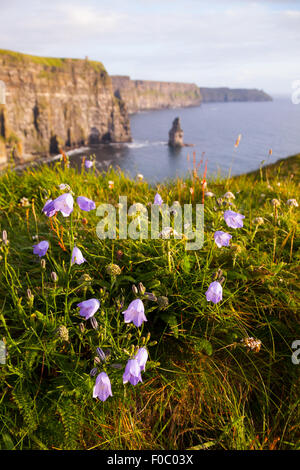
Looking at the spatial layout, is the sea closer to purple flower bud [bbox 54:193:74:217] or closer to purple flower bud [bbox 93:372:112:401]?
purple flower bud [bbox 54:193:74:217]

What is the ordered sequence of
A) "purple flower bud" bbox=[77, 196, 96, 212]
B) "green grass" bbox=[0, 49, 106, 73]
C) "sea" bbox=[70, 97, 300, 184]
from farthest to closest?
"green grass" bbox=[0, 49, 106, 73] < "sea" bbox=[70, 97, 300, 184] < "purple flower bud" bbox=[77, 196, 96, 212]

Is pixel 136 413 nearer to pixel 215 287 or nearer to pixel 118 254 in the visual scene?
pixel 215 287

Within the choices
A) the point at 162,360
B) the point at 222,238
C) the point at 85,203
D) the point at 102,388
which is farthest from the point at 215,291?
the point at 85,203

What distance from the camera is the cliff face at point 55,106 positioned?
104375 millimetres

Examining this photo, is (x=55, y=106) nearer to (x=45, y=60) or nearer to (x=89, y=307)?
(x=45, y=60)

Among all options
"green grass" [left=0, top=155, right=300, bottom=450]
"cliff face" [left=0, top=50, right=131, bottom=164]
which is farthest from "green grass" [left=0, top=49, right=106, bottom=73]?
"green grass" [left=0, top=155, right=300, bottom=450]

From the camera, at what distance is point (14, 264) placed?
3648mm

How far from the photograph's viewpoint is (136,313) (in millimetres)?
2236

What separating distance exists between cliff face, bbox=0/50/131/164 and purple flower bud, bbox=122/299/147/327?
9445 centimetres

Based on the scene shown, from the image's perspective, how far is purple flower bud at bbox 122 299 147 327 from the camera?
7.03 ft

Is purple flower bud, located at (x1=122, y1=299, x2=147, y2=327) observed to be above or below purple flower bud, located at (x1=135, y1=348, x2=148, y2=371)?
above

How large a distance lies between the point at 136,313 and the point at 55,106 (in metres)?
136

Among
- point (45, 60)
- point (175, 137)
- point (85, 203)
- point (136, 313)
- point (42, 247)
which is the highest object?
point (45, 60)

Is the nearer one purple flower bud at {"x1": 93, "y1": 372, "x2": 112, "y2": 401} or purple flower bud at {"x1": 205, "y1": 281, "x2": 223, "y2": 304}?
purple flower bud at {"x1": 93, "y1": 372, "x2": 112, "y2": 401}
